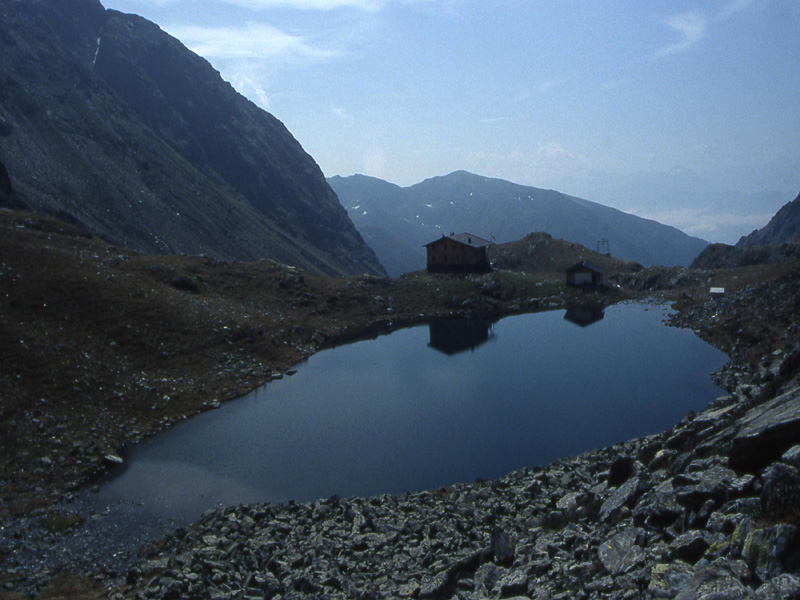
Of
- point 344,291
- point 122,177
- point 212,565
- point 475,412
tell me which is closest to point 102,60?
point 122,177

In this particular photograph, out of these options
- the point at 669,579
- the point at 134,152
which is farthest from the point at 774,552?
the point at 134,152

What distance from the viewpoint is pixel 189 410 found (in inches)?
1652

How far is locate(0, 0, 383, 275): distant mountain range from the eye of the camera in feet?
381

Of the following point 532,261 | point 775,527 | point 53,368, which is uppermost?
point 532,261

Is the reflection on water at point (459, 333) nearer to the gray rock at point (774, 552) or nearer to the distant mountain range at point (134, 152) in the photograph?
the gray rock at point (774, 552)

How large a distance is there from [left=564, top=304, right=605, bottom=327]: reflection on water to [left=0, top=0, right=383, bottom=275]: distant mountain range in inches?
3098

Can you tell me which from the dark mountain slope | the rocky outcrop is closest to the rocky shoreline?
the rocky outcrop

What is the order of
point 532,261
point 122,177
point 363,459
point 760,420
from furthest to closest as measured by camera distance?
point 122,177, point 532,261, point 363,459, point 760,420

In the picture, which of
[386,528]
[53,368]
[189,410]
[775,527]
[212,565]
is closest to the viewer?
[775,527]

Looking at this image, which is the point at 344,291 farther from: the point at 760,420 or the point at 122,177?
the point at 122,177

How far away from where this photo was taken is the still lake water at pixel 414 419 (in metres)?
31.3

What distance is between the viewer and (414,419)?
4128 cm

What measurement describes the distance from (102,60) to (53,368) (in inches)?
6935

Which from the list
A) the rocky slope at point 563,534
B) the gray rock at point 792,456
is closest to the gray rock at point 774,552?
the rocky slope at point 563,534
